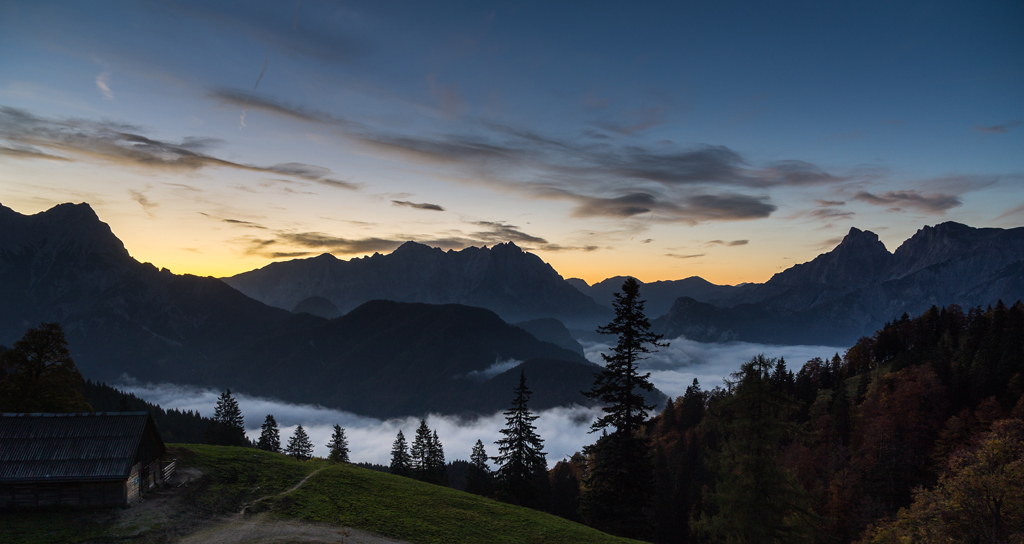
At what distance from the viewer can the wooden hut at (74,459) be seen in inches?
1060

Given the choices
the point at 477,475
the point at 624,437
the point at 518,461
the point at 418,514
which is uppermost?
the point at 624,437

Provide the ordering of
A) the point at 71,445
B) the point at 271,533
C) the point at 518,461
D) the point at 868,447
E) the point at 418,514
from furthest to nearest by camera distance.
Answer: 1. the point at 868,447
2. the point at 518,461
3. the point at 418,514
4. the point at 71,445
5. the point at 271,533

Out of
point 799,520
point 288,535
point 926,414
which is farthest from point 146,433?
point 926,414

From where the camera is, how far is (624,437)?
32.8m

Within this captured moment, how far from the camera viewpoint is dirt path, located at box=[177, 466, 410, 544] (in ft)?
81.0

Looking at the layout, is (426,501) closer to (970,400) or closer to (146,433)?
(146,433)

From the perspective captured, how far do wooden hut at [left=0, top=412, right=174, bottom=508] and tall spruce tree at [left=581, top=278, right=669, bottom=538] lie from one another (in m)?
28.5

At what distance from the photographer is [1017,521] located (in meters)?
24.7

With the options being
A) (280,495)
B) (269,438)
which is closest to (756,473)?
(280,495)

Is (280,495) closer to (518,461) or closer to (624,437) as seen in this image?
(518,461)

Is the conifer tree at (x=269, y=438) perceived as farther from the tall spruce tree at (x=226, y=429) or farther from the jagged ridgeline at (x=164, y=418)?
the jagged ridgeline at (x=164, y=418)

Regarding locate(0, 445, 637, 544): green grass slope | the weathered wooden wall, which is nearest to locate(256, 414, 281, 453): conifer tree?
locate(0, 445, 637, 544): green grass slope

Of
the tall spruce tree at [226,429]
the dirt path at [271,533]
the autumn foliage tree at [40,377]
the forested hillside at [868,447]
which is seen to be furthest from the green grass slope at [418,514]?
the tall spruce tree at [226,429]

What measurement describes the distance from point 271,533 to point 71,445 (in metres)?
14.3
